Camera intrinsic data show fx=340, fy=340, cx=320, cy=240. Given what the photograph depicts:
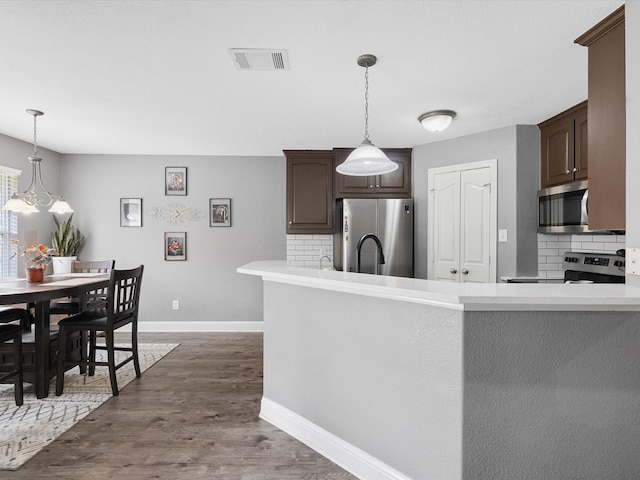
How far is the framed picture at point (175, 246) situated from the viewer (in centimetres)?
458

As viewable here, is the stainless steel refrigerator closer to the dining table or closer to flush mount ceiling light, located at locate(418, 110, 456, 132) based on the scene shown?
flush mount ceiling light, located at locate(418, 110, 456, 132)

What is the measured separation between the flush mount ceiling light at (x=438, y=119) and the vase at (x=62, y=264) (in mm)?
4419

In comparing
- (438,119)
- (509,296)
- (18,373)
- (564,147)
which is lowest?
(18,373)

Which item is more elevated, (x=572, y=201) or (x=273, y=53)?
(x=273, y=53)

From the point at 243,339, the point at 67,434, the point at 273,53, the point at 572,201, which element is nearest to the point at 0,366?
the point at 67,434

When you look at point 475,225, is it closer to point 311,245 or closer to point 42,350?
point 311,245

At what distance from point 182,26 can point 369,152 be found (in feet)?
4.00

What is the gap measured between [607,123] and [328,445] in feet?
7.18

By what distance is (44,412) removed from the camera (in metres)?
2.38

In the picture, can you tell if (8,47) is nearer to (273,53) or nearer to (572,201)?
(273,53)

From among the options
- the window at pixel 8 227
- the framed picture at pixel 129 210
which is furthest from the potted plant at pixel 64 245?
the framed picture at pixel 129 210

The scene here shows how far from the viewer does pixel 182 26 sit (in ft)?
5.81

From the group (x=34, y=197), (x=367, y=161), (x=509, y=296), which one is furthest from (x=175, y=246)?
(x=509, y=296)

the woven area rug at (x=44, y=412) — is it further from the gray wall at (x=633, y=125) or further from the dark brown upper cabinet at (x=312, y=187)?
the gray wall at (x=633, y=125)
